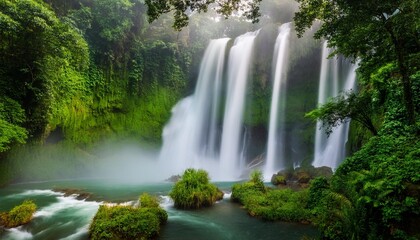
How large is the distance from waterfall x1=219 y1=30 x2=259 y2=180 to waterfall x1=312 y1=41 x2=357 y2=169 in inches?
273

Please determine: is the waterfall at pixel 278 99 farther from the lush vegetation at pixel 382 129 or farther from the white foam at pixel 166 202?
the lush vegetation at pixel 382 129

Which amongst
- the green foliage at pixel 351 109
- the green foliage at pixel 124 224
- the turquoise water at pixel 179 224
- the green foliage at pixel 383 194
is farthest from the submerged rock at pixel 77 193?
the green foliage at pixel 351 109

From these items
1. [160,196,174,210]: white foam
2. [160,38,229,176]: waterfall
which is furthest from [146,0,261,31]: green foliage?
[160,38,229,176]: waterfall

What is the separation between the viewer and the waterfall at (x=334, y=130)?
20703mm

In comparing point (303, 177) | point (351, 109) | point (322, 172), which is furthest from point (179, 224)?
point (322, 172)

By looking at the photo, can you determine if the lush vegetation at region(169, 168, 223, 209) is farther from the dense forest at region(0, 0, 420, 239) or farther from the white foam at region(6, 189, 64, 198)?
the white foam at region(6, 189, 64, 198)

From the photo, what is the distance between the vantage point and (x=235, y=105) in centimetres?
2727

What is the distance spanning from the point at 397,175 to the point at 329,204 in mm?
2803

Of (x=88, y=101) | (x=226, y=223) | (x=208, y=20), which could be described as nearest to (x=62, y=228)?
(x=226, y=223)

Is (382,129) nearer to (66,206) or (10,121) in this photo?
(66,206)

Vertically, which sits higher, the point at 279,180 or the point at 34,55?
the point at 34,55

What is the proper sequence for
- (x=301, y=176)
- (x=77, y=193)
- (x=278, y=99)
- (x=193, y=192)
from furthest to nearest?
(x=278, y=99) → (x=301, y=176) → (x=77, y=193) → (x=193, y=192)

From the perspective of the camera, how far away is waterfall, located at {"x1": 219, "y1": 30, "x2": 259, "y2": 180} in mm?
26397

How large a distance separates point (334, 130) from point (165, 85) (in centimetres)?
1663
